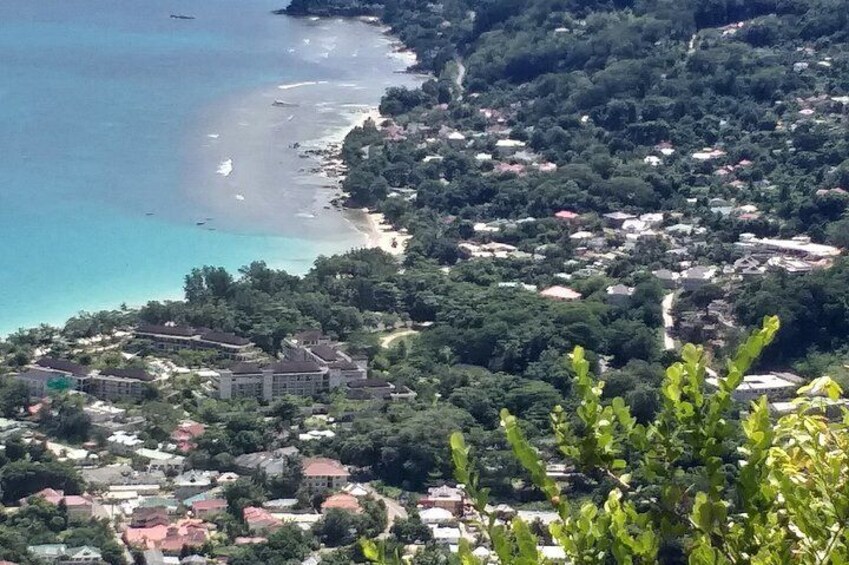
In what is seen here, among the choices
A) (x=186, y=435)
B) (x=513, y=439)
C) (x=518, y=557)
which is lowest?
(x=186, y=435)

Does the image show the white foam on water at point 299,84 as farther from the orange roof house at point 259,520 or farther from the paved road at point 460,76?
the orange roof house at point 259,520

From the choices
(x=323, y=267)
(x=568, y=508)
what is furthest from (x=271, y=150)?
(x=568, y=508)

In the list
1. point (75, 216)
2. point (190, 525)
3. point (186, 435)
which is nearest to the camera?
point (190, 525)

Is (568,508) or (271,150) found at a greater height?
(568,508)

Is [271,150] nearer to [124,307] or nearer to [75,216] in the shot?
[75,216]

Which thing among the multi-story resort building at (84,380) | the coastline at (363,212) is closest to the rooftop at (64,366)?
the multi-story resort building at (84,380)

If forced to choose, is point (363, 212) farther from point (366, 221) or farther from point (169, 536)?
point (169, 536)

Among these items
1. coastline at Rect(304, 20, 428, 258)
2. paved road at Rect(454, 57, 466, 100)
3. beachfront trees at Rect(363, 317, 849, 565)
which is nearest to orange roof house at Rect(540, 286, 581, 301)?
coastline at Rect(304, 20, 428, 258)

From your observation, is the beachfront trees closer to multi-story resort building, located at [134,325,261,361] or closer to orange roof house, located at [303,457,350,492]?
orange roof house, located at [303,457,350,492]
